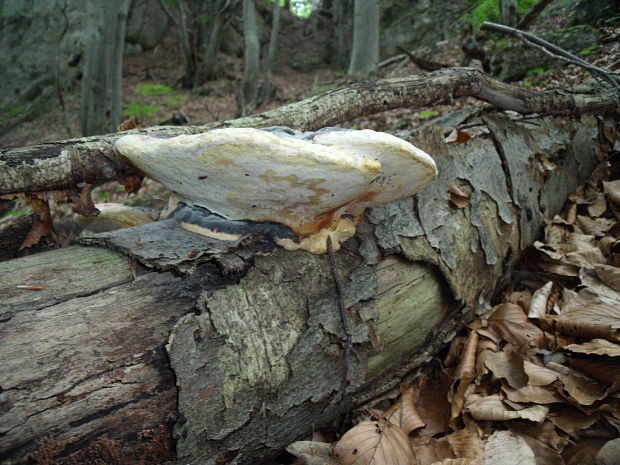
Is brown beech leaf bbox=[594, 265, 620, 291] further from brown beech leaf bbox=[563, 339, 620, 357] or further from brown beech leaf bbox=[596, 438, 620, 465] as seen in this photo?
brown beech leaf bbox=[596, 438, 620, 465]

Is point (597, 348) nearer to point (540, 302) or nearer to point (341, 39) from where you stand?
point (540, 302)

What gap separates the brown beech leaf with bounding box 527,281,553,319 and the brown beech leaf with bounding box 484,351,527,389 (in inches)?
12.9

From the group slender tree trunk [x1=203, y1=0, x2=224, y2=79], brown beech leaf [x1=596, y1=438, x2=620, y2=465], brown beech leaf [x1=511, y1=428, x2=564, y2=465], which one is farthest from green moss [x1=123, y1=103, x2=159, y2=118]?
brown beech leaf [x1=596, y1=438, x2=620, y2=465]

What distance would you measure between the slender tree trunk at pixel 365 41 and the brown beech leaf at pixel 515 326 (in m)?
7.93

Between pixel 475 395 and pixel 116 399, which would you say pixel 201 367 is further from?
pixel 475 395

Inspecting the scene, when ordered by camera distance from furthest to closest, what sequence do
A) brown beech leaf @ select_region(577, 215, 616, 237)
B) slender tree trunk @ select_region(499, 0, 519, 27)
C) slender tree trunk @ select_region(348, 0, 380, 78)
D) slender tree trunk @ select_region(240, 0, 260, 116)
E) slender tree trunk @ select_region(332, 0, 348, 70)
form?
slender tree trunk @ select_region(332, 0, 348, 70) < slender tree trunk @ select_region(240, 0, 260, 116) < slender tree trunk @ select_region(348, 0, 380, 78) < slender tree trunk @ select_region(499, 0, 519, 27) < brown beech leaf @ select_region(577, 215, 616, 237)

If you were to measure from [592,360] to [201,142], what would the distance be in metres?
1.80

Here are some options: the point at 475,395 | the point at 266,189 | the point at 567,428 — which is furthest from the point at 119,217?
the point at 567,428

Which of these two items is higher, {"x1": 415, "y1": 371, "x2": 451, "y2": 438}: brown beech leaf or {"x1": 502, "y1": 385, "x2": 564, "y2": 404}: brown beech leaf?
{"x1": 502, "y1": 385, "x2": 564, "y2": 404}: brown beech leaf

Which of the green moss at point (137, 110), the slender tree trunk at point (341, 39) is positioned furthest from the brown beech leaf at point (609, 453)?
the slender tree trunk at point (341, 39)

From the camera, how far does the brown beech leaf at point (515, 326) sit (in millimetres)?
1905

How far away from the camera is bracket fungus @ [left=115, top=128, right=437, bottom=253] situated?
1122 millimetres

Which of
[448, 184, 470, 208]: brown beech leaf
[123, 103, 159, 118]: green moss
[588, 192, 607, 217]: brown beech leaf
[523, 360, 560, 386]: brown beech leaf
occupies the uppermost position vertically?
[123, 103, 159, 118]: green moss

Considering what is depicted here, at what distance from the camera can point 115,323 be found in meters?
1.20
